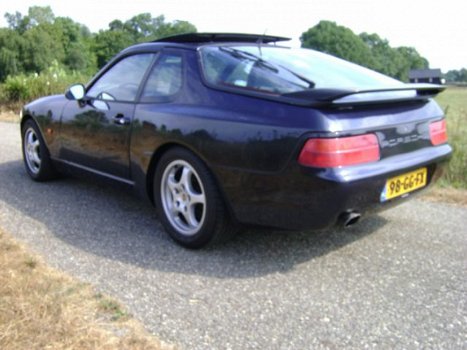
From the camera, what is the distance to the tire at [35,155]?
5.09 m

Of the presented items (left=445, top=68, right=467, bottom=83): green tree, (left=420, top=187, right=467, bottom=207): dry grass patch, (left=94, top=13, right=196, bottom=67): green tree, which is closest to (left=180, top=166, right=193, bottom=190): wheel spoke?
(left=420, top=187, right=467, bottom=207): dry grass patch

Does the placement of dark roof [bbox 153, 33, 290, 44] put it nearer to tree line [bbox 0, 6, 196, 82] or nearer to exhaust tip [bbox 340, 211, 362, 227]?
exhaust tip [bbox 340, 211, 362, 227]

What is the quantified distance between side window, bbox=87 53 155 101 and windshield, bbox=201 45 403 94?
0.68 meters

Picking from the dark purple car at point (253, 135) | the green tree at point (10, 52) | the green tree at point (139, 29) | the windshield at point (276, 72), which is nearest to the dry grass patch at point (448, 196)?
the dark purple car at point (253, 135)

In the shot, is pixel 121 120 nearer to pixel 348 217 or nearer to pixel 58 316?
pixel 58 316

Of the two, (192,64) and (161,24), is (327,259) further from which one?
(161,24)

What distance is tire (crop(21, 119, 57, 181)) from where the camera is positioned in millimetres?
5094

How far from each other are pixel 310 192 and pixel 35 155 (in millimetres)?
3549

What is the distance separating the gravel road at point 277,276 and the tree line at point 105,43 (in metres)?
70.1

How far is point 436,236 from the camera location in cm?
376

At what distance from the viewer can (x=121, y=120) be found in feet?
12.8

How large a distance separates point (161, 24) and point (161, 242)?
100655 millimetres

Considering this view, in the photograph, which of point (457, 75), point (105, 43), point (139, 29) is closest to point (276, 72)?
point (105, 43)

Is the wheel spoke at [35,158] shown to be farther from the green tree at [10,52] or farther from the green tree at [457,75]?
the green tree at [457,75]
